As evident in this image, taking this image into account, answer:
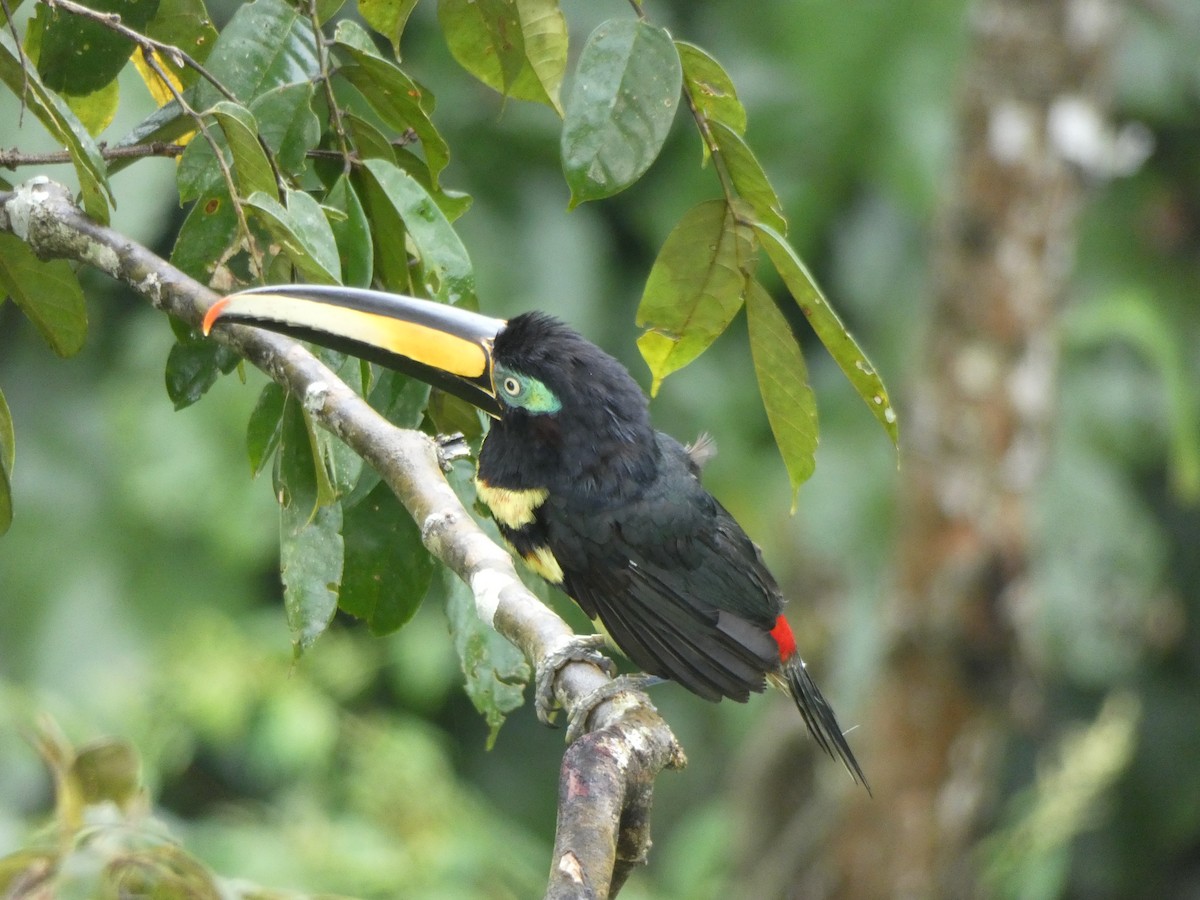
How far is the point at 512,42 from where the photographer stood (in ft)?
5.32

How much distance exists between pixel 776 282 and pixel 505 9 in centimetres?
432

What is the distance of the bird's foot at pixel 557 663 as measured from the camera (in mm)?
1458

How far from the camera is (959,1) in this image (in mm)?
6410

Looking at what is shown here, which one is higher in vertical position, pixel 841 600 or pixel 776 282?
pixel 776 282

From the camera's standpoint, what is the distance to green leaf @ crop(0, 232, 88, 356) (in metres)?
1.73

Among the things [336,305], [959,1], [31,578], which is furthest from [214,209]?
[959,1]

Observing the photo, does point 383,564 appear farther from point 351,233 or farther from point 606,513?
point 606,513

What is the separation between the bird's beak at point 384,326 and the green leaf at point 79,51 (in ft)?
1.02

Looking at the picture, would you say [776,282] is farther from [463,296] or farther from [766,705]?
[463,296]

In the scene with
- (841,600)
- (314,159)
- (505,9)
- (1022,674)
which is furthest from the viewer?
(841,600)

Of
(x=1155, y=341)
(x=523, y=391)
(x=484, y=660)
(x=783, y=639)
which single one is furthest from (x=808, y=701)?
(x=1155, y=341)

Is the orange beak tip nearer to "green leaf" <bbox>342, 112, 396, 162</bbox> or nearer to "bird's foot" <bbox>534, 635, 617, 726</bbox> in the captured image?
"green leaf" <bbox>342, 112, 396, 162</bbox>

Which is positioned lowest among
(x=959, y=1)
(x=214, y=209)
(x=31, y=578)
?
(x=31, y=578)

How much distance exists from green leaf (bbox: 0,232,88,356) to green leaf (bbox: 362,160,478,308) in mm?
373
